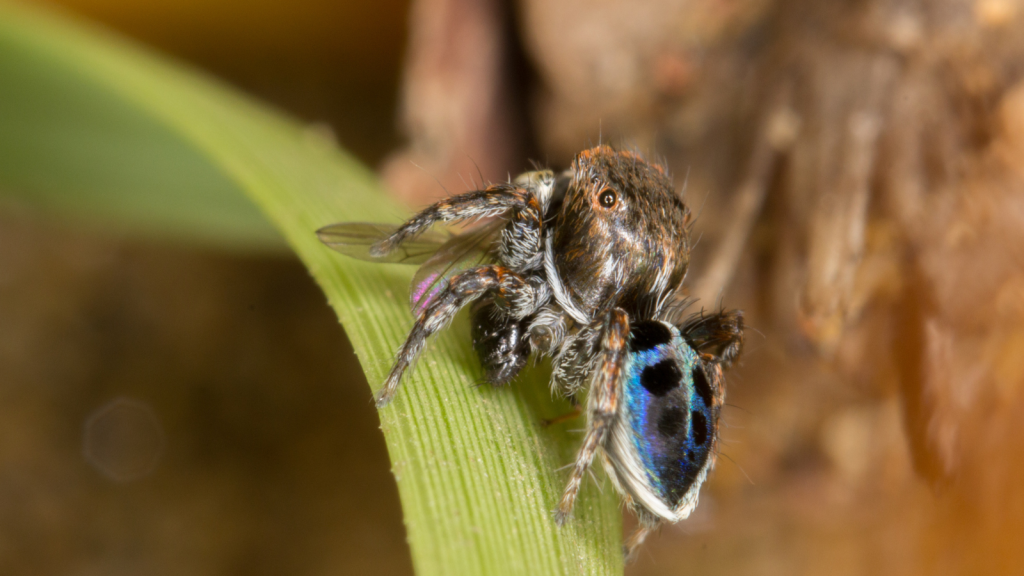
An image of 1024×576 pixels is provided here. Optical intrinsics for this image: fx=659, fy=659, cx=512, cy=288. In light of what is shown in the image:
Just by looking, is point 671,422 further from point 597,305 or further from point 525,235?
point 525,235

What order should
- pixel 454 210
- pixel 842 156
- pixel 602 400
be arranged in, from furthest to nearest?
pixel 842 156
pixel 454 210
pixel 602 400

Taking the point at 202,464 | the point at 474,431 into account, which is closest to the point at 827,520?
the point at 474,431

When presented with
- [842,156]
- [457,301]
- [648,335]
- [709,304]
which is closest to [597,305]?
[648,335]

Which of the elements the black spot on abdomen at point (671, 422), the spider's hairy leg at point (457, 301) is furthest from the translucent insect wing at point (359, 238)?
the black spot on abdomen at point (671, 422)

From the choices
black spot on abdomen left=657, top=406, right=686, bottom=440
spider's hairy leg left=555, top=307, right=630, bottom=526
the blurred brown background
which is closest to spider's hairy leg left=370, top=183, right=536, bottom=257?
spider's hairy leg left=555, top=307, right=630, bottom=526

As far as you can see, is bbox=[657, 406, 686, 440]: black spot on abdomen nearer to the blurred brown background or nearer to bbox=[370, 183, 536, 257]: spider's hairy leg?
bbox=[370, 183, 536, 257]: spider's hairy leg

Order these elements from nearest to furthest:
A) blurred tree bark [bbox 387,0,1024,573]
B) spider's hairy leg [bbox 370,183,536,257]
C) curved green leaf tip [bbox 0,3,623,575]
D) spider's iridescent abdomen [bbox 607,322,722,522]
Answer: curved green leaf tip [bbox 0,3,623,575], spider's iridescent abdomen [bbox 607,322,722,522], spider's hairy leg [bbox 370,183,536,257], blurred tree bark [bbox 387,0,1024,573]

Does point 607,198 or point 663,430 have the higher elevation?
point 607,198

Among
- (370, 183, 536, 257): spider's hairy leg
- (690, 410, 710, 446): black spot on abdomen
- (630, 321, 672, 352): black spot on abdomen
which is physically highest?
(370, 183, 536, 257): spider's hairy leg

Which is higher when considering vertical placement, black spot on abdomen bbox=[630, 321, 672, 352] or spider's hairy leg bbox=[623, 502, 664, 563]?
black spot on abdomen bbox=[630, 321, 672, 352]
